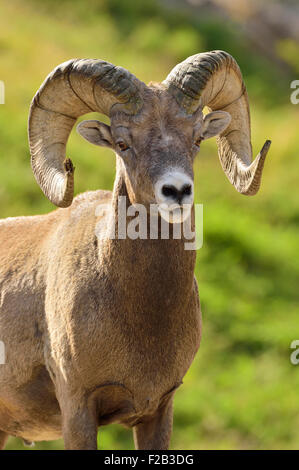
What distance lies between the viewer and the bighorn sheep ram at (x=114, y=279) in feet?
25.5

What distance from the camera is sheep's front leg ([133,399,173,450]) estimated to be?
28.4 ft

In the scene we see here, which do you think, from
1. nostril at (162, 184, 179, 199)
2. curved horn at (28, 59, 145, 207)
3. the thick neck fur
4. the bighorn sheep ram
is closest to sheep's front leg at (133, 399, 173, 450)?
the bighorn sheep ram

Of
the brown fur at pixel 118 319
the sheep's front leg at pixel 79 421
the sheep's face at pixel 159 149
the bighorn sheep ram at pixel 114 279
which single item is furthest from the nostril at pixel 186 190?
the sheep's front leg at pixel 79 421

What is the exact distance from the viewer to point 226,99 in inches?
354

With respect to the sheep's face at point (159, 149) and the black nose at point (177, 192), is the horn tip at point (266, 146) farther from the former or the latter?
the black nose at point (177, 192)

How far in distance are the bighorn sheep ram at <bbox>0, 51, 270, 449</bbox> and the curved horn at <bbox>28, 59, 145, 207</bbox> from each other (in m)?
0.01

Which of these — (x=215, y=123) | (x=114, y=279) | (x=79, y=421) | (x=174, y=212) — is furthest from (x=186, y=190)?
(x=79, y=421)

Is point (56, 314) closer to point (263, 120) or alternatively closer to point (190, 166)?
point (190, 166)

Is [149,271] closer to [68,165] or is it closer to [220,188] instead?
[68,165]

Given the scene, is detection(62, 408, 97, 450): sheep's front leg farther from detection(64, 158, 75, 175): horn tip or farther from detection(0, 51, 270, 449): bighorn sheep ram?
detection(64, 158, 75, 175): horn tip

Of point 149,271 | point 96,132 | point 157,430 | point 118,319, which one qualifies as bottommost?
point 157,430

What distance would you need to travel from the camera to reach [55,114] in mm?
8531

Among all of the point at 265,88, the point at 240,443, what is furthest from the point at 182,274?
the point at 265,88

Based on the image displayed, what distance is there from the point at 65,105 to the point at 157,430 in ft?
10.6
